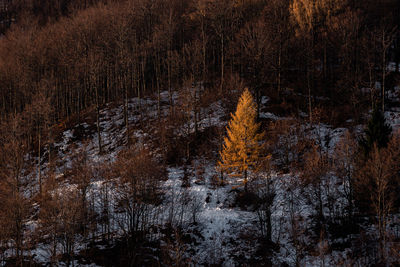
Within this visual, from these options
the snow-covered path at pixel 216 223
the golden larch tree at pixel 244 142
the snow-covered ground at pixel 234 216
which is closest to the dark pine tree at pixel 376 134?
the snow-covered ground at pixel 234 216

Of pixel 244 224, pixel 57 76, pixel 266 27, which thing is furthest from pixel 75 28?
pixel 244 224

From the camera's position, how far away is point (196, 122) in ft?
118

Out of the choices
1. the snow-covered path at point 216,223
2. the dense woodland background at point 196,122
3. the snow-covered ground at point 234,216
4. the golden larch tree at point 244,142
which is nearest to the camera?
the dense woodland background at point 196,122

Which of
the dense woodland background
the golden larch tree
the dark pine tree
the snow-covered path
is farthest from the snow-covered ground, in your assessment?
the dark pine tree

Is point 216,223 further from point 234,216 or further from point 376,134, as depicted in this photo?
point 376,134

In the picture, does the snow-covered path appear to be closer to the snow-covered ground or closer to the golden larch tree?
the snow-covered ground

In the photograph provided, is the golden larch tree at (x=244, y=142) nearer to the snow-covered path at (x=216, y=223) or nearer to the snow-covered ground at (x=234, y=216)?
the snow-covered ground at (x=234, y=216)

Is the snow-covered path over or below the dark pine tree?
below

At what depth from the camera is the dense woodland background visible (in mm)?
21016

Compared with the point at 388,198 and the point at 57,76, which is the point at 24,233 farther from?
the point at 57,76

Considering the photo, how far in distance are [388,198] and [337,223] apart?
180 inches

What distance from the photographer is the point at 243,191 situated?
90.9ft

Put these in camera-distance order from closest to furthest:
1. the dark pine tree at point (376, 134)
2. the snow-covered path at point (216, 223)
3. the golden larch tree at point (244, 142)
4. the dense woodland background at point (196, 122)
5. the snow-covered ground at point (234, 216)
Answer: the dense woodland background at point (196, 122)
the snow-covered ground at point (234, 216)
the dark pine tree at point (376, 134)
the snow-covered path at point (216, 223)
the golden larch tree at point (244, 142)

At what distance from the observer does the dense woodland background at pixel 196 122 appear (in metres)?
21.0
